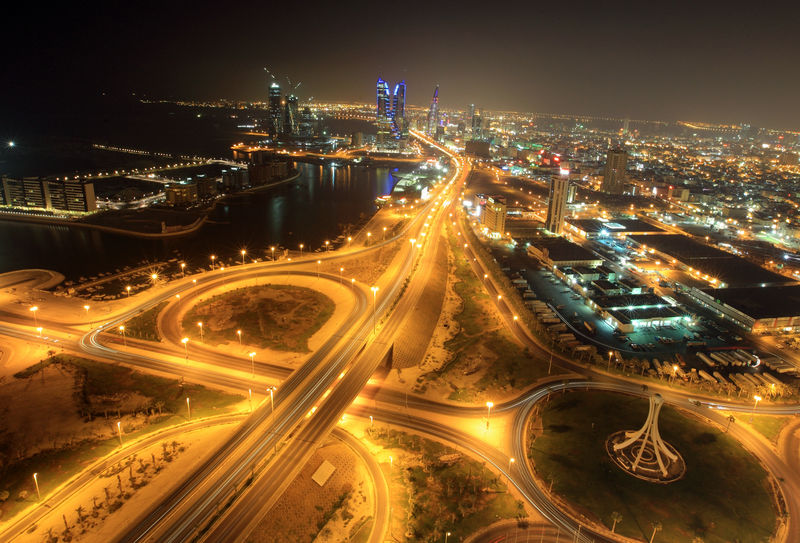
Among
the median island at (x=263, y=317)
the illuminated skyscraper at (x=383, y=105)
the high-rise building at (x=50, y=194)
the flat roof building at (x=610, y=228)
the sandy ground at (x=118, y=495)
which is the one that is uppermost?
the illuminated skyscraper at (x=383, y=105)

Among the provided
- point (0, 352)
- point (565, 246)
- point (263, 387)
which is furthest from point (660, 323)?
point (0, 352)

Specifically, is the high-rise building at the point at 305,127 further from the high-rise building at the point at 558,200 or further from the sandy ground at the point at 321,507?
the sandy ground at the point at 321,507

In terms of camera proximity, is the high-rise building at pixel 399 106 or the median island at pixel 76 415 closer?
the median island at pixel 76 415

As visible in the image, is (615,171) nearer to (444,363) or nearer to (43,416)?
(444,363)

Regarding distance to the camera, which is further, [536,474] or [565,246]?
[565,246]

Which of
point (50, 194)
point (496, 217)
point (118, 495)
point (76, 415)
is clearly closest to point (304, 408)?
point (118, 495)

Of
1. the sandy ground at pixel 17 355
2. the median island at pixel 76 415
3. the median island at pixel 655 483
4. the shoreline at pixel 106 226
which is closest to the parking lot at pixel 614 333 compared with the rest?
the median island at pixel 655 483

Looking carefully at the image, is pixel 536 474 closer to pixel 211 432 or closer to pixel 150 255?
pixel 211 432
